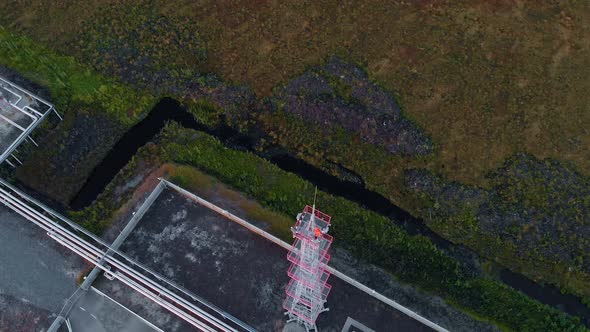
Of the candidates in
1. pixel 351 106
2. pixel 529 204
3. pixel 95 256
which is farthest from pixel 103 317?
pixel 529 204

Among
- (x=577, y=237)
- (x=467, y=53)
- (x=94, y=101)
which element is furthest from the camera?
(x=467, y=53)

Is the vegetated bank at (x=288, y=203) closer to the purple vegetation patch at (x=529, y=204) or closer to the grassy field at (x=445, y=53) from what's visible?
the grassy field at (x=445, y=53)

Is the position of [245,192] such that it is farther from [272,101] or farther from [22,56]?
[22,56]

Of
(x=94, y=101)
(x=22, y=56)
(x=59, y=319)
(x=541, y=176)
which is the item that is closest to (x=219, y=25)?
(x=94, y=101)

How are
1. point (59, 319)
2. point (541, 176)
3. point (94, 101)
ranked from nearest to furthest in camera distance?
1. point (59, 319)
2. point (541, 176)
3. point (94, 101)

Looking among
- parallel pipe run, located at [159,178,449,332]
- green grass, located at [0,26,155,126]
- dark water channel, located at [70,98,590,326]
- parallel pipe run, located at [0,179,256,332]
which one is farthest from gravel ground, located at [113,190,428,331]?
green grass, located at [0,26,155,126]

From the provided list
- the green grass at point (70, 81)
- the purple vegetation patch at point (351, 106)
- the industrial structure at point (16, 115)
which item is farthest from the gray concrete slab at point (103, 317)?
the purple vegetation patch at point (351, 106)
